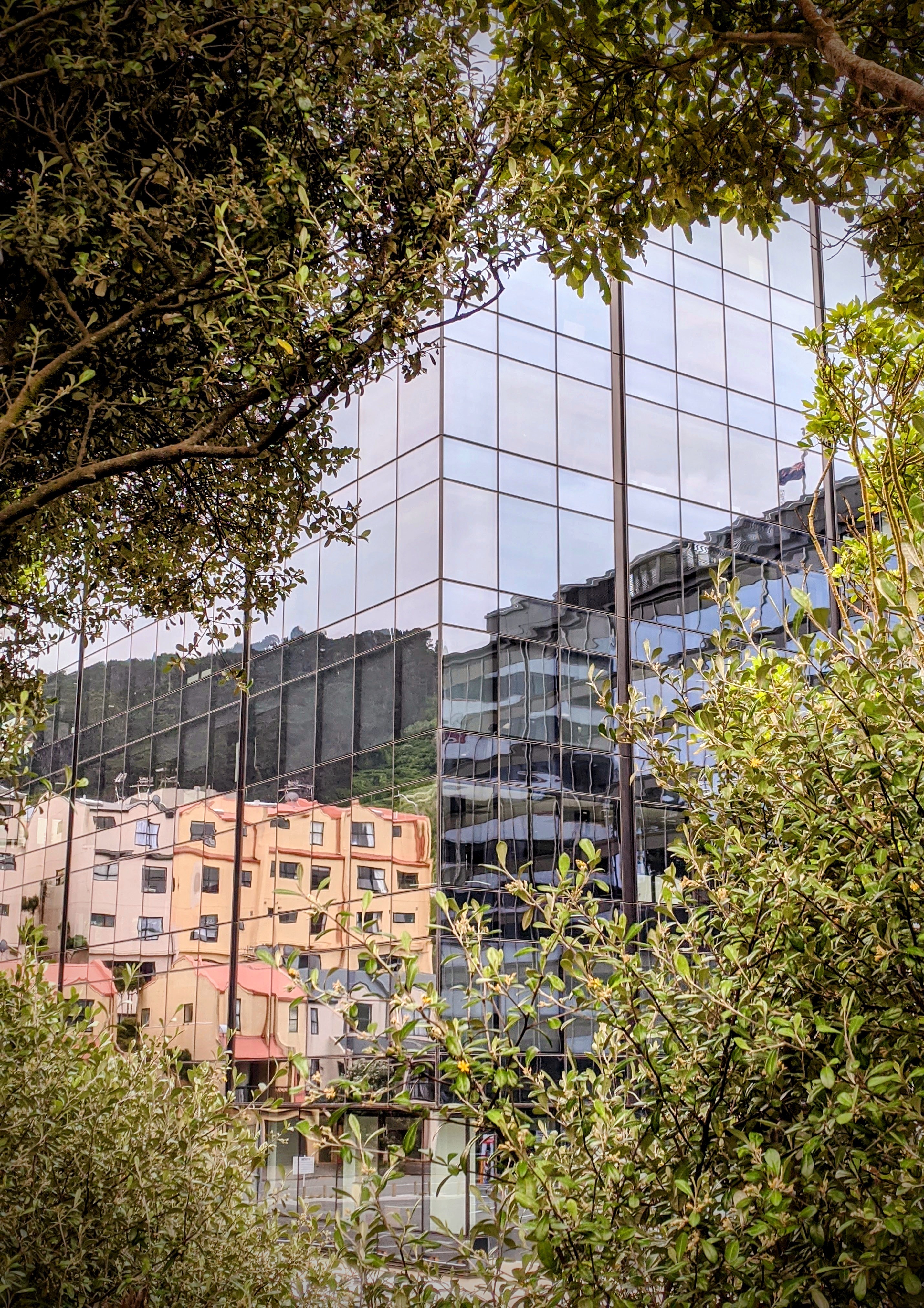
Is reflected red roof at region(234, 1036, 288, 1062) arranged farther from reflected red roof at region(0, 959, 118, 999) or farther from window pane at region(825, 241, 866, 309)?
window pane at region(825, 241, 866, 309)

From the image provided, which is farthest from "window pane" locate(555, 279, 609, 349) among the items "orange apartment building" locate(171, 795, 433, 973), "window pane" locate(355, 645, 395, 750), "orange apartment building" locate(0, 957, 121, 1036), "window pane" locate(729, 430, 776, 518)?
"orange apartment building" locate(0, 957, 121, 1036)

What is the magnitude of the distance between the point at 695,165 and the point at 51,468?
2.93 m

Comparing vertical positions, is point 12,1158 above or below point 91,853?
below

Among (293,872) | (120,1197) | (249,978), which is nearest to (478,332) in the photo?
(293,872)

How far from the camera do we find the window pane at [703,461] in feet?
76.7

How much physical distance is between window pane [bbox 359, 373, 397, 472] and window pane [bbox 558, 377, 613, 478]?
2.88 metres

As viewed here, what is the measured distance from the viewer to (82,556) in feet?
21.2

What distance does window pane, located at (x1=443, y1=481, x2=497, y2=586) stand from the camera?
763 inches

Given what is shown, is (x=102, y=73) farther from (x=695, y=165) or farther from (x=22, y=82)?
(x=695, y=165)

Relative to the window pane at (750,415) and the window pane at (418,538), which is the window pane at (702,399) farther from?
the window pane at (418,538)

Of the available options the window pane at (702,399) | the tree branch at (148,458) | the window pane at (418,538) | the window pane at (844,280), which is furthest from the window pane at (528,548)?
the tree branch at (148,458)

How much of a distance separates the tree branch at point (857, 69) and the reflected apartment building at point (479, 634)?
1396cm

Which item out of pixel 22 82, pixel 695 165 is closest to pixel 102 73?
pixel 22 82

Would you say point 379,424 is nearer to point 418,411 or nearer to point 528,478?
point 418,411
